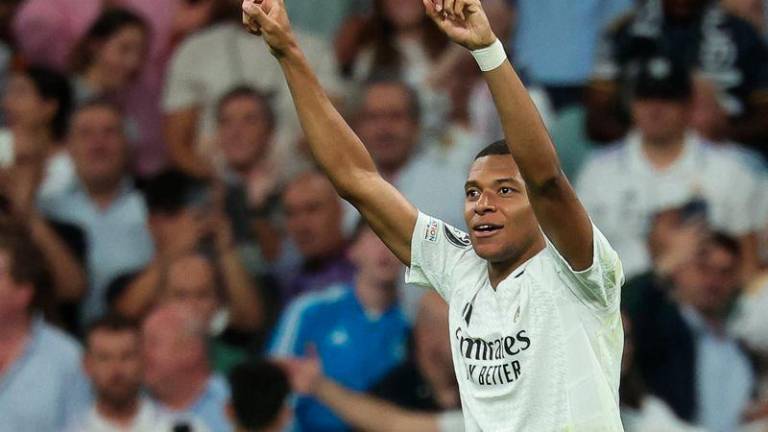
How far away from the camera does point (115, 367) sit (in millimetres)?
8109

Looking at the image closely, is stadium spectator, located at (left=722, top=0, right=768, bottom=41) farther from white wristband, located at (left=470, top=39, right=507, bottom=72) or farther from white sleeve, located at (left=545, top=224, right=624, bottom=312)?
white wristband, located at (left=470, top=39, right=507, bottom=72)

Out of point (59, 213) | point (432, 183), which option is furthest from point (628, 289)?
point (59, 213)

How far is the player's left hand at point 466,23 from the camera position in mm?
4035

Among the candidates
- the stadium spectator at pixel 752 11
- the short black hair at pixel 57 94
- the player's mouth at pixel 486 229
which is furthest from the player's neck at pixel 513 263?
the short black hair at pixel 57 94

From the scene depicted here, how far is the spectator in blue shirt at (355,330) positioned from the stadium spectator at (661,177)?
120cm

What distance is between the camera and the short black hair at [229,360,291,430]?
25.9 ft

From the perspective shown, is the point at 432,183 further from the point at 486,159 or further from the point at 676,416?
the point at 486,159

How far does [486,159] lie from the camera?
4.53 meters

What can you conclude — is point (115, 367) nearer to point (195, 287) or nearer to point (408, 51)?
point (195, 287)

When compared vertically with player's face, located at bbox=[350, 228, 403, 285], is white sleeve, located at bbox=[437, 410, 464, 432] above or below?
below

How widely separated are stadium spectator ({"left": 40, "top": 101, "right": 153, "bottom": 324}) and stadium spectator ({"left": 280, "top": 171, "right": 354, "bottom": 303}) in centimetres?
83

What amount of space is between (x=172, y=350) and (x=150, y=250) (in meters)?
0.66

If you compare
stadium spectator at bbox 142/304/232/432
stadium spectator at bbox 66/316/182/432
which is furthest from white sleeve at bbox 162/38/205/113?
stadium spectator at bbox 66/316/182/432

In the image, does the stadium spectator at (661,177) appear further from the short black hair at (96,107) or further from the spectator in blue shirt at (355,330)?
the short black hair at (96,107)
